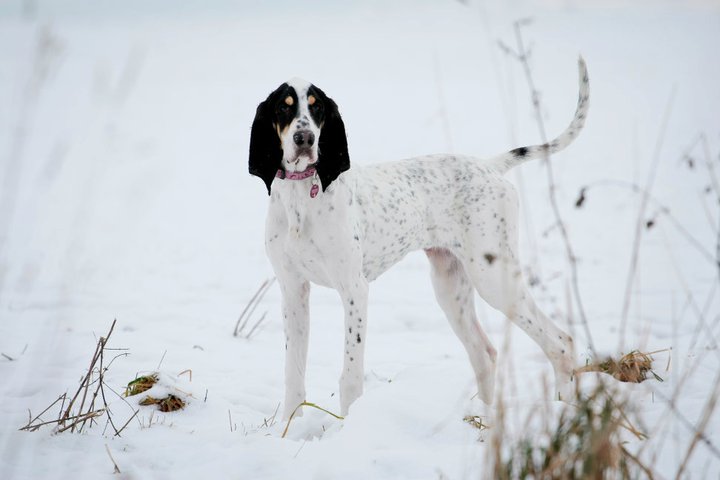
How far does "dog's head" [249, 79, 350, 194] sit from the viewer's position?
3.44 metres

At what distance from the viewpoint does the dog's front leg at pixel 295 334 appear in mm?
3635

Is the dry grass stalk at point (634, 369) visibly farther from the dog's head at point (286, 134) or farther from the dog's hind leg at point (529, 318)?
the dog's head at point (286, 134)

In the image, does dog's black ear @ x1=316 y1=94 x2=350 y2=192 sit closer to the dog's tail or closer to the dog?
the dog

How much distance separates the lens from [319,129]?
3.51 meters

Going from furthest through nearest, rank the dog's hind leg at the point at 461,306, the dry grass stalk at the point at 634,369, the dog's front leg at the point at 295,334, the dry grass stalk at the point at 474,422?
the dog's hind leg at the point at 461,306
the dog's front leg at the point at 295,334
the dry grass stalk at the point at 634,369
the dry grass stalk at the point at 474,422

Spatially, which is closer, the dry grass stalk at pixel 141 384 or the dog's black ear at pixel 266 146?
the dry grass stalk at pixel 141 384

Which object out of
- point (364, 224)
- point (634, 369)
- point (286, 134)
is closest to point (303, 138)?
point (286, 134)

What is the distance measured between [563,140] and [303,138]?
190 centimetres

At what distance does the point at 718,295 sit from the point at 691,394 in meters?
4.25

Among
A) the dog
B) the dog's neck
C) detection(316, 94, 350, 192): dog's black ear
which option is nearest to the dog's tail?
the dog

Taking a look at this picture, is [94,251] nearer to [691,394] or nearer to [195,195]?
[195,195]

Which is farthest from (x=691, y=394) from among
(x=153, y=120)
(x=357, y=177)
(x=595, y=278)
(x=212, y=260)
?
(x=153, y=120)

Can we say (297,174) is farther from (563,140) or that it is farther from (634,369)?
(634,369)

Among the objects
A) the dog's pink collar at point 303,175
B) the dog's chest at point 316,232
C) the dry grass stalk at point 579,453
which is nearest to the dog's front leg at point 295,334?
the dog's chest at point 316,232
